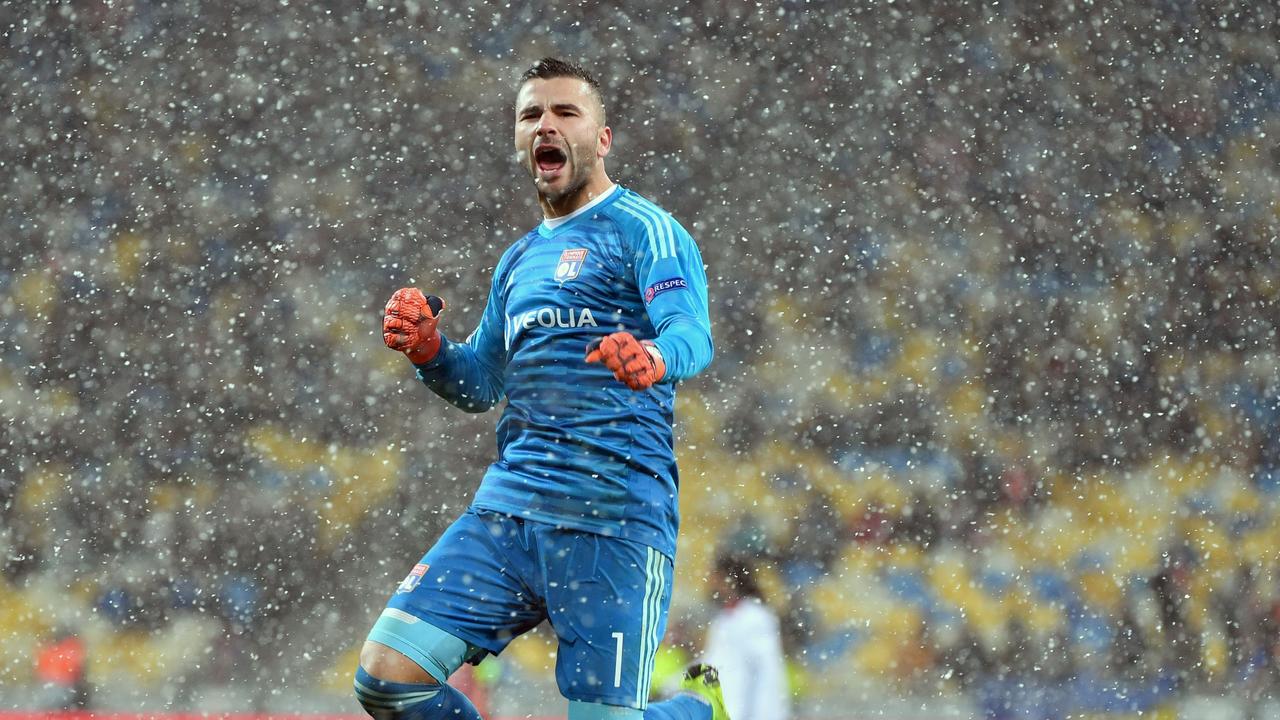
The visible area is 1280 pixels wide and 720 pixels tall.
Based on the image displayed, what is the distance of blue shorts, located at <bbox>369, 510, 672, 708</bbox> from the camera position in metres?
1.98

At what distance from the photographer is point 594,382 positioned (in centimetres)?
208

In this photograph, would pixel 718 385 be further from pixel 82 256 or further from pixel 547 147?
pixel 547 147

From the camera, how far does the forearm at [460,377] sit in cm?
228

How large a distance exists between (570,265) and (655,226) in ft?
0.48

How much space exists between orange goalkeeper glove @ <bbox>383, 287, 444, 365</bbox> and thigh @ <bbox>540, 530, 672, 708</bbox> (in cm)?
42

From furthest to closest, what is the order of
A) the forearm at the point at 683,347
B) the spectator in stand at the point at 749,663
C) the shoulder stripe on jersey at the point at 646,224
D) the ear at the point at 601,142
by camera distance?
the spectator in stand at the point at 749,663 < the ear at the point at 601,142 < the shoulder stripe on jersey at the point at 646,224 < the forearm at the point at 683,347

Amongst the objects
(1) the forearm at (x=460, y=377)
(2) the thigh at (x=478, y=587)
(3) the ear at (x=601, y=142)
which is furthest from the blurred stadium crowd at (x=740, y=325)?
(3) the ear at (x=601, y=142)

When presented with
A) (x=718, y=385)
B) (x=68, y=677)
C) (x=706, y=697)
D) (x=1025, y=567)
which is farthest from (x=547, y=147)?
(x=1025, y=567)

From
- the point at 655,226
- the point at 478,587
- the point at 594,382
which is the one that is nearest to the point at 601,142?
the point at 655,226

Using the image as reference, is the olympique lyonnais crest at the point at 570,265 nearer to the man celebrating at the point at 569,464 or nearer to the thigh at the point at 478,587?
the man celebrating at the point at 569,464

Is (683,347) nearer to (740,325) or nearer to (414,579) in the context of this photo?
(414,579)

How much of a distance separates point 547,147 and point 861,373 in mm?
7879

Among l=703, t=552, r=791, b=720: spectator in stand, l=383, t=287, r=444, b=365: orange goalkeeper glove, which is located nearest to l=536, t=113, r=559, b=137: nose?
l=383, t=287, r=444, b=365: orange goalkeeper glove

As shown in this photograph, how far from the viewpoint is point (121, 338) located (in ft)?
31.0
